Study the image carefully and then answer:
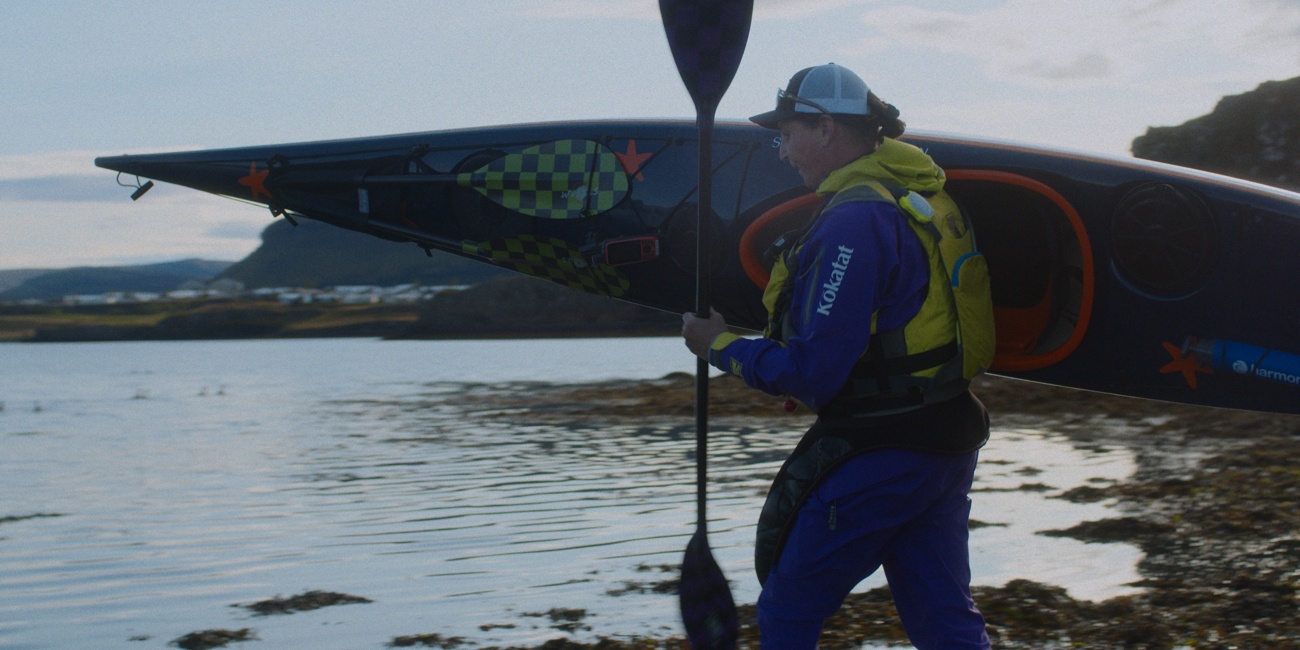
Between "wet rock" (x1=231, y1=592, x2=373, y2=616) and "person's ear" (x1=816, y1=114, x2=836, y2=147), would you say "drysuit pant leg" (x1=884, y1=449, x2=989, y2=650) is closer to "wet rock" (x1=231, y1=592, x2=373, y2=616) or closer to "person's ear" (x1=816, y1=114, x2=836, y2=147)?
"person's ear" (x1=816, y1=114, x2=836, y2=147)

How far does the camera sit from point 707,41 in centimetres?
363

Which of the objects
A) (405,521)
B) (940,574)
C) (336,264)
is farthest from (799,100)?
(336,264)

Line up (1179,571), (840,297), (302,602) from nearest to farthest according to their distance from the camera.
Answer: (840,297), (1179,571), (302,602)

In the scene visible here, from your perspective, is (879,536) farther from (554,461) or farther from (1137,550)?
(554,461)

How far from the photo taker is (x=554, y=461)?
41.4ft

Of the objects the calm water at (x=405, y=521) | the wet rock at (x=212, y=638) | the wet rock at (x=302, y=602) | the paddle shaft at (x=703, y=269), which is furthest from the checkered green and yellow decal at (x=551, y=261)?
the wet rock at (x=212, y=638)

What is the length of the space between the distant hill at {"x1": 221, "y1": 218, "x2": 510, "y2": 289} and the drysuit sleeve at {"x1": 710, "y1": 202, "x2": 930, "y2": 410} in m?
135

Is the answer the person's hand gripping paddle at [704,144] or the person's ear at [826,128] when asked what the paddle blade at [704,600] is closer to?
the person's hand gripping paddle at [704,144]

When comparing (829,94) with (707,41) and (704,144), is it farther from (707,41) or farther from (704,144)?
(707,41)

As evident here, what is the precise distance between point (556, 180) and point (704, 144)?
93.8 inches

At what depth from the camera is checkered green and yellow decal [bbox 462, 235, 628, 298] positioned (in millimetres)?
5547

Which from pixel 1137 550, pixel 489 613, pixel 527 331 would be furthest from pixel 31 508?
pixel 527 331

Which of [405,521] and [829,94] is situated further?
[405,521]

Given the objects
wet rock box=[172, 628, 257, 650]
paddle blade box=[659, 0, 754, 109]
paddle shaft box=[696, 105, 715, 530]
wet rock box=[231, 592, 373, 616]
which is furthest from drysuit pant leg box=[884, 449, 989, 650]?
wet rock box=[231, 592, 373, 616]
